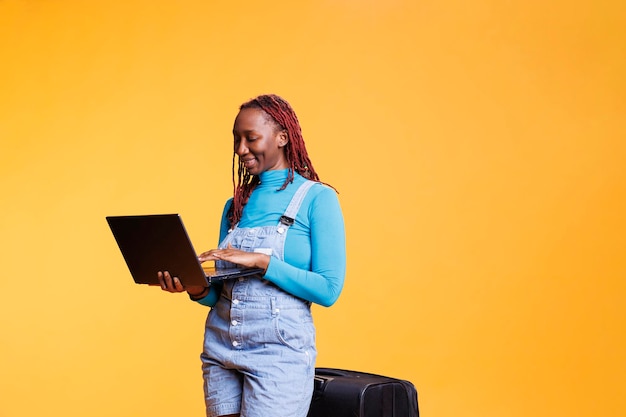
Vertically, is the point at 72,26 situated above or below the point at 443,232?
above

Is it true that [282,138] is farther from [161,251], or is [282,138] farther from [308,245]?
[161,251]

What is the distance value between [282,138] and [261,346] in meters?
0.49

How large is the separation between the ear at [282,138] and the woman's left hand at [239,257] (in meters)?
0.31

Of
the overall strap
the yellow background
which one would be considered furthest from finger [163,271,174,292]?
the yellow background

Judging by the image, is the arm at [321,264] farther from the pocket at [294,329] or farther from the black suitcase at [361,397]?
the black suitcase at [361,397]

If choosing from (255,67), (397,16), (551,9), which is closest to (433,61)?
(397,16)

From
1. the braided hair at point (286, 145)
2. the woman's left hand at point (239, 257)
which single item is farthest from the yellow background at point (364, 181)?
the woman's left hand at point (239, 257)

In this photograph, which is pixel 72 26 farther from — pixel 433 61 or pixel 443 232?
pixel 443 232

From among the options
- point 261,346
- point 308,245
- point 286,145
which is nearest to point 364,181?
point 286,145

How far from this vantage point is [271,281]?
74.3 inches

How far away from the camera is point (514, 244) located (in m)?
3.57

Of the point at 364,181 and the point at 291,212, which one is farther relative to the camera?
the point at 364,181

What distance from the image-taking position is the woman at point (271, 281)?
184cm

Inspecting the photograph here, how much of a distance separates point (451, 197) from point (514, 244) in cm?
32
